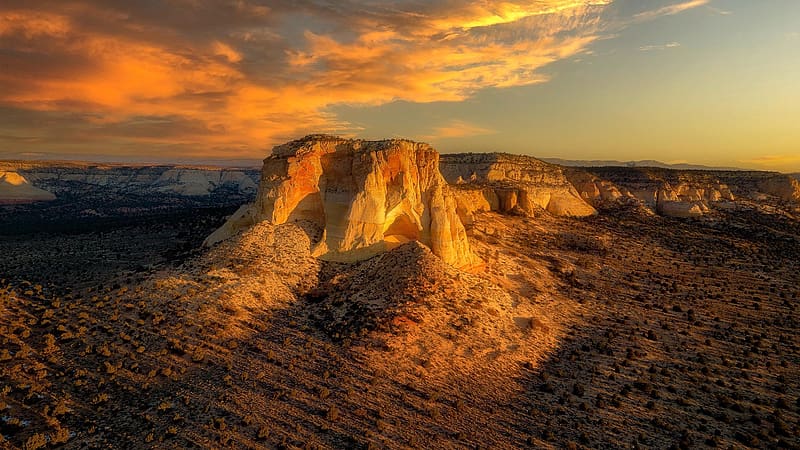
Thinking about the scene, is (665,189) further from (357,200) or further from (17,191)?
(17,191)

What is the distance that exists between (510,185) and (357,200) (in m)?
40.6

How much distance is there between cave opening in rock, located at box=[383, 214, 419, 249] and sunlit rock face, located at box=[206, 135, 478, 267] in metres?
0.06

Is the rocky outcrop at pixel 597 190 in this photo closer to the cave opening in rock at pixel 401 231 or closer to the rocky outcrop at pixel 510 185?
the rocky outcrop at pixel 510 185

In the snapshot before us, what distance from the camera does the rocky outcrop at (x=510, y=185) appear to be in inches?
2248

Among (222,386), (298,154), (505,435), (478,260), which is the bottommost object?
(505,435)

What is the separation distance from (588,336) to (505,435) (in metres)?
11.8

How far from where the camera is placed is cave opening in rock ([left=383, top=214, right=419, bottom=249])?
102 ft

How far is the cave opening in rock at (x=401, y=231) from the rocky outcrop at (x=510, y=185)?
17.9m

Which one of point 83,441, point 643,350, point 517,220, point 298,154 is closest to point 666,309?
point 643,350

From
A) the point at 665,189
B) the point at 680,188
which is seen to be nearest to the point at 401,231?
the point at 665,189

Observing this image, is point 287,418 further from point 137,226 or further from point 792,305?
point 137,226

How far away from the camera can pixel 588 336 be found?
80.2 ft

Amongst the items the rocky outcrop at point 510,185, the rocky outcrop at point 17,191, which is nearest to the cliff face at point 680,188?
the rocky outcrop at point 510,185

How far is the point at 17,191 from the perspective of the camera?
13725 cm
